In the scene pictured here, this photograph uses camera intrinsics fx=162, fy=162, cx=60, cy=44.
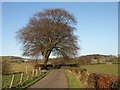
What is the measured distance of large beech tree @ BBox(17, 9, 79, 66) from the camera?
112ft

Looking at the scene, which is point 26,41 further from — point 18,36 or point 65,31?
point 65,31

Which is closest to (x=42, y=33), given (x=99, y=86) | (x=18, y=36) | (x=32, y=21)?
(x=32, y=21)

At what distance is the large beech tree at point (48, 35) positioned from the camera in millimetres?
34125

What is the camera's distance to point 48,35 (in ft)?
117

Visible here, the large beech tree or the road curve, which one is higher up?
the large beech tree

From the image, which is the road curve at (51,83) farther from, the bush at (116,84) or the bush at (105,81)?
the bush at (116,84)

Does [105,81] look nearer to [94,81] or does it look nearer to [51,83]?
[94,81]

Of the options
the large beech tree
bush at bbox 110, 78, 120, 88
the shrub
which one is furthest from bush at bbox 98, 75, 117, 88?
the large beech tree

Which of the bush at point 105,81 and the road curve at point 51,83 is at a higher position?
the bush at point 105,81

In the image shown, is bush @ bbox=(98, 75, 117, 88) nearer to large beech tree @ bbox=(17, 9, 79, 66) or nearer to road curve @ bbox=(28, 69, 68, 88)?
road curve @ bbox=(28, 69, 68, 88)

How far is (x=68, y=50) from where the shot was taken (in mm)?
36375

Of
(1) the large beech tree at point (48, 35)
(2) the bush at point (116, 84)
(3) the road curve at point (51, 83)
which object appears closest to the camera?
(2) the bush at point (116, 84)

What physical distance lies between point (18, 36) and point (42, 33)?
237 inches

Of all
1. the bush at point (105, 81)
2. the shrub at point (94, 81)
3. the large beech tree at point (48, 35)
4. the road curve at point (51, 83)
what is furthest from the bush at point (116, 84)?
the large beech tree at point (48, 35)
